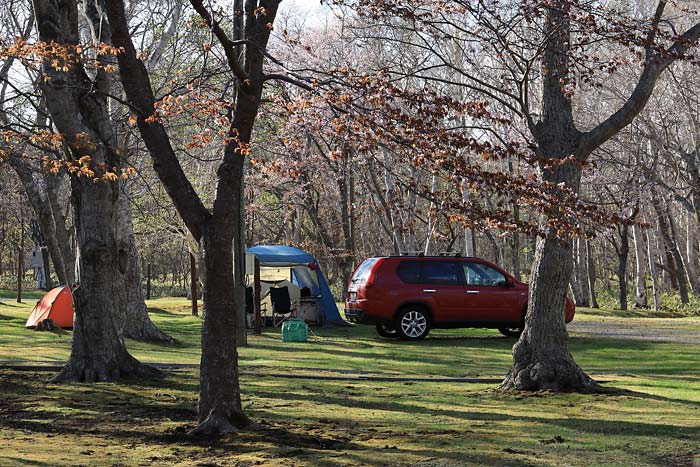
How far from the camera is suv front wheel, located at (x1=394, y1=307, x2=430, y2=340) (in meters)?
23.2

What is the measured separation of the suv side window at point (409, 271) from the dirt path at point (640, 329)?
14.2 ft

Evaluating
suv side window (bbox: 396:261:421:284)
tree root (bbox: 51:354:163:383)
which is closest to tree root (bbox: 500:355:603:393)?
tree root (bbox: 51:354:163:383)

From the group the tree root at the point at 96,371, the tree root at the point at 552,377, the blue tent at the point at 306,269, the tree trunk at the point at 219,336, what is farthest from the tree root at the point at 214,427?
the blue tent at the point at 306,269

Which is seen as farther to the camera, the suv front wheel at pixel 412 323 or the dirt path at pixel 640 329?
the dirt path at pixel 640 329

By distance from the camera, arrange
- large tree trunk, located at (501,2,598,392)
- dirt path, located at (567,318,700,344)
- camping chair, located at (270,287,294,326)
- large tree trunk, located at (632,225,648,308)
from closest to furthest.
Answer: large tree trunk, located at (501,2,598,392), dirt path, located at (567,318,700,344), camping chair, located at (270,287,294,326), large tree trunk, located at (632,225,648,308)

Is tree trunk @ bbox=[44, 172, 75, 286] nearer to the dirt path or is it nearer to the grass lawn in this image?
the grass lawn

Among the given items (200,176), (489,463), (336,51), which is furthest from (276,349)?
(200,176)

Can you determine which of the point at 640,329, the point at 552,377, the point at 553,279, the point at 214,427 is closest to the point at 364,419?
the point at 214,427

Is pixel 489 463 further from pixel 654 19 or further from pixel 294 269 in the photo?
pixel 294 269

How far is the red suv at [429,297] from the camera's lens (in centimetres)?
2316

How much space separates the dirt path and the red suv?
2.47m

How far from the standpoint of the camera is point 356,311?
23.3 metres

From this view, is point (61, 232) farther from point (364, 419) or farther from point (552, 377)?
point (364, 419)

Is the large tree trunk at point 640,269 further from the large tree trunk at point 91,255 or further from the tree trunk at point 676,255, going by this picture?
the large tree trunk at point 91,255
